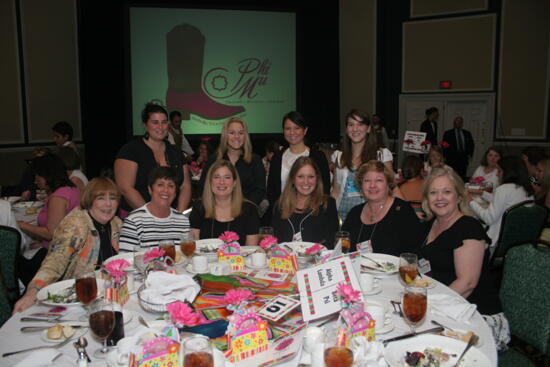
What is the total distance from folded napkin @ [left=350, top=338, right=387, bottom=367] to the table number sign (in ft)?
1.29

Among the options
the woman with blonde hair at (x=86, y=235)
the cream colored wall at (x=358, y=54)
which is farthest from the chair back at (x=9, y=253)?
the cream colored wall at (x=358, y=54)

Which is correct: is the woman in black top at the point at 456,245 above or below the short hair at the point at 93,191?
below

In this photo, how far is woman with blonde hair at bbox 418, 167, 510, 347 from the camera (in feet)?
7.75

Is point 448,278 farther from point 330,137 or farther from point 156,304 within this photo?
point 330,137

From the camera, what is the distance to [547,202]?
12.4 feet

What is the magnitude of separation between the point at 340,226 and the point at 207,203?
998mm

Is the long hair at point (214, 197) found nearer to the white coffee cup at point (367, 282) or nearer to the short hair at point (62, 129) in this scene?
the white coffee cup at point (367, 282)

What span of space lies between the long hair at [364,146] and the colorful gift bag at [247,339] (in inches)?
99.4

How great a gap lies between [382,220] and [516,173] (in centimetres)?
174

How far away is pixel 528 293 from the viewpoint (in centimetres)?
218

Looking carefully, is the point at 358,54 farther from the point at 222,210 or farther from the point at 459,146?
the point at 222,210

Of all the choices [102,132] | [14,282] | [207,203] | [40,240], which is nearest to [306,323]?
[207,203]

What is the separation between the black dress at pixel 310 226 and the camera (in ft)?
11.0

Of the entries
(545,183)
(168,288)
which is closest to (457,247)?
(168,288)
